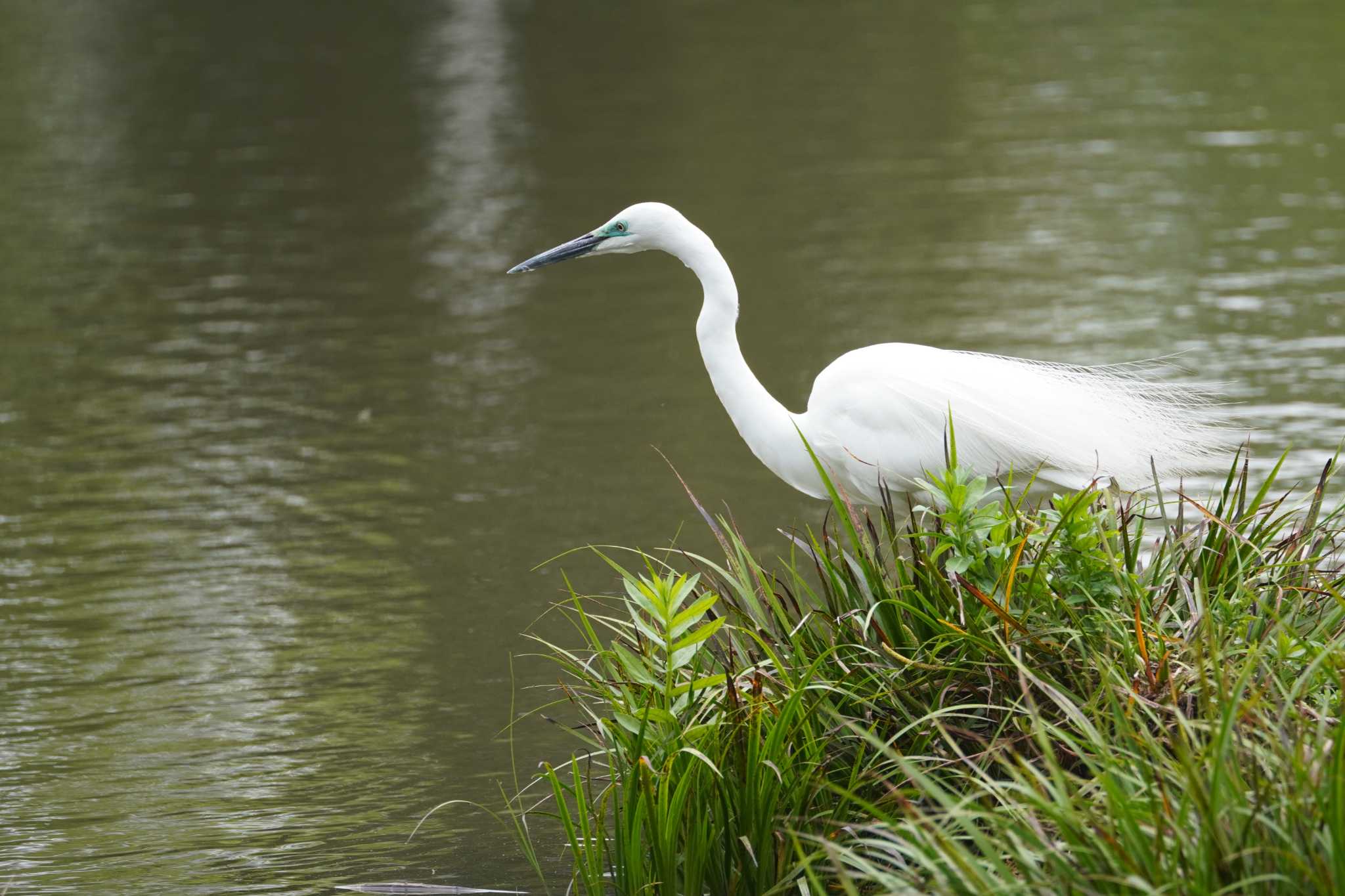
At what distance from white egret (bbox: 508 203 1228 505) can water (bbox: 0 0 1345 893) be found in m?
1.25

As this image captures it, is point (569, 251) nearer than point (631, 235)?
No

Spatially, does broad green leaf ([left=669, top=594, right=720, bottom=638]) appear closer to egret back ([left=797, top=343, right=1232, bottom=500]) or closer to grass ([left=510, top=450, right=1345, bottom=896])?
grass ([left=510, top=450, right=1345, bottom=896])

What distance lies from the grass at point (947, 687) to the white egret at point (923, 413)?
649mm

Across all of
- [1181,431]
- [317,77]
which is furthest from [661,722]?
[317,77]

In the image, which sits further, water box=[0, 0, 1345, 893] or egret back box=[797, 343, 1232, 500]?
water box=[0, 0, 1345, 893]

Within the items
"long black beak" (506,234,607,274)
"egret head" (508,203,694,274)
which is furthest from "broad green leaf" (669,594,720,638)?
"long black beak" (506,234,607,274)

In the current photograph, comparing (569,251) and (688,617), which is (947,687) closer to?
(688,617)

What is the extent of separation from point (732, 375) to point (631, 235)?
1.69ft

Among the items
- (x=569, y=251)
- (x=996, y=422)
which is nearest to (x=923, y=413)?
(x=996, y=422)

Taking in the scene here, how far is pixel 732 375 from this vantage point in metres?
4.69

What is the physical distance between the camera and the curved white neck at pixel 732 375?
15.3ft

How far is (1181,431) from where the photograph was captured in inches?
181

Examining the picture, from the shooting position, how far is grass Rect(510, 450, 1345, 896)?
9.99 feet

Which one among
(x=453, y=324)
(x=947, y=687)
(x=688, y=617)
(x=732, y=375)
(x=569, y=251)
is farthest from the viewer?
(x=453, y=324)
